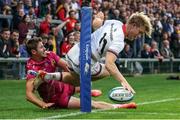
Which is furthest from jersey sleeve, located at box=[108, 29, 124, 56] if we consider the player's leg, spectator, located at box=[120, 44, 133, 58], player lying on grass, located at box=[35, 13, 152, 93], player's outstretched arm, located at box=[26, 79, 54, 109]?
spectator, located at box=[120, 44, 133, 58]

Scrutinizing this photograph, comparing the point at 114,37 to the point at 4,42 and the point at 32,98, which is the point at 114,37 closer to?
the point at 32,98

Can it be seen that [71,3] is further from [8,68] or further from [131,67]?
[8,68]

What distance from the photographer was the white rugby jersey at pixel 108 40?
928 cm

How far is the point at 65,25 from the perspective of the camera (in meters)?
22.7

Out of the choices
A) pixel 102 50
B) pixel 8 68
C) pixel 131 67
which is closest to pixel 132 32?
pixel 102 50

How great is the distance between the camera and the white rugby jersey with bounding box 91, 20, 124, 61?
30.5ft

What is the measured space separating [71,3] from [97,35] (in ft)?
50.5

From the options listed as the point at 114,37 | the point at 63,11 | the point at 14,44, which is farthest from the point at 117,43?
the point at 63,11

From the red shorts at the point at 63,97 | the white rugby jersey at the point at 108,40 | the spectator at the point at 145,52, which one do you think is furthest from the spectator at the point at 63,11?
the white rugby jersey at the point at 108,40

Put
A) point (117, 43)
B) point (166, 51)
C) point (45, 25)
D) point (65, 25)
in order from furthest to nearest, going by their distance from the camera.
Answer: point (166, 51) → point (65, 25) → point (45, 25) → point (117, 43)

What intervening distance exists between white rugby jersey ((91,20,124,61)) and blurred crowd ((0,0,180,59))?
29.0 ft

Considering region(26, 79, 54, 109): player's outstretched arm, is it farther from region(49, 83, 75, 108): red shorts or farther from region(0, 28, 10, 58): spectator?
region(0, 28, 10, 58): spectator

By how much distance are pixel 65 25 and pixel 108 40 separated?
13376mm

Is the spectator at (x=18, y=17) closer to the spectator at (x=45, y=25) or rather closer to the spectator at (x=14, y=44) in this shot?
the spectator at (x=14, y=44)
